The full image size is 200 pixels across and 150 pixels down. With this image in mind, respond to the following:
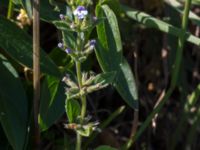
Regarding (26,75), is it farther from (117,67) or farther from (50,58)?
(117,67)

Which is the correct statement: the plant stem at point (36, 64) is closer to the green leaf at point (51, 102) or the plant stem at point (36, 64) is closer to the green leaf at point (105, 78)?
the green leaf at point (51, 102)

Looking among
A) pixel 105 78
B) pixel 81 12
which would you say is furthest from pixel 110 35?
pixel 81 12

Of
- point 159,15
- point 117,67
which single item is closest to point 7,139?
point 117,67

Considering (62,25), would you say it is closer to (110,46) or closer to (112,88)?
(110,46)

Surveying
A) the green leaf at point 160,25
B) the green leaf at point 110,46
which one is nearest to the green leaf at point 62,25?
the green leaf at point 110,46

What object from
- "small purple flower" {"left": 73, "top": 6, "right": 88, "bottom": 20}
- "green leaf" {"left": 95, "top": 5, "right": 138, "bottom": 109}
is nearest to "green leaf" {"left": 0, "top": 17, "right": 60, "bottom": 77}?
"green leaf" {"left": 95, "top": 5, "right": 138, "bottom": 109}

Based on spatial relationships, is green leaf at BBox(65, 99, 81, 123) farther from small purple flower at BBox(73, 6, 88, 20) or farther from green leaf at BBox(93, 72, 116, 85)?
small purple flower at BBox(73, 6, 88, 20)
